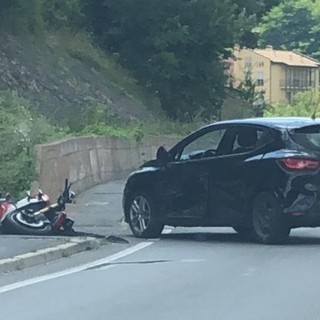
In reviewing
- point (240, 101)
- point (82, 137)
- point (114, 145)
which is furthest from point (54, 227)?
point (240, 101)

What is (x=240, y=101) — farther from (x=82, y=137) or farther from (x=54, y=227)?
(x=54, y=227)

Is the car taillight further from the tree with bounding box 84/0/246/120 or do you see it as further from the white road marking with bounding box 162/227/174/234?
the tree with bounding box 84/0/246/120

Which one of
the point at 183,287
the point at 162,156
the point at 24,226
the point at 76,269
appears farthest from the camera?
the point at 162,156

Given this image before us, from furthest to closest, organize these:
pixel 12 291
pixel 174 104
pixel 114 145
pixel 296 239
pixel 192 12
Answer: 1. pixel 174 104
2. pixel 192 12
3. pixel 114 145
4. pixel 296 239
5. pixel 12 291

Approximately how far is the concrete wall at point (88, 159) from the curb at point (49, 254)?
14.9 ft

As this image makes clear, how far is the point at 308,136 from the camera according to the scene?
15625 millimetres

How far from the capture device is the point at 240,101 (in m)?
44.0

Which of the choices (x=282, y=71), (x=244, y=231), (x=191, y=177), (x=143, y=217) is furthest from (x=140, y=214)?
(x=282, y=71)

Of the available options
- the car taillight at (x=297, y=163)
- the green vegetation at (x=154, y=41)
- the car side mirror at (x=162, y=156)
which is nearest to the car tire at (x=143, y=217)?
the car side mirror at (x=162, y=156)

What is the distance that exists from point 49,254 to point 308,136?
3.69 metres

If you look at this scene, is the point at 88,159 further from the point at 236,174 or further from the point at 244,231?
the point at 236,174

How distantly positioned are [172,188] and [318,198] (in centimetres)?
234

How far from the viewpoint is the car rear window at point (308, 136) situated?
15.5m

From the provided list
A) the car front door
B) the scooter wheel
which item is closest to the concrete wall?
the scooter wheel
